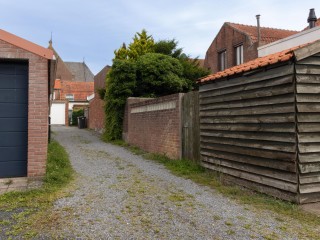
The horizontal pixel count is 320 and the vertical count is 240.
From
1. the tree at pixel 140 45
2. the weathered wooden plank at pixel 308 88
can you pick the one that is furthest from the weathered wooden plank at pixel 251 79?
the tree at pixel 140 45

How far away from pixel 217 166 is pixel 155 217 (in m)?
3.23

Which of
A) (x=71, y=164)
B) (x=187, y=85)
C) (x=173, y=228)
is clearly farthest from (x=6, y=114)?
(x=187, y=85)

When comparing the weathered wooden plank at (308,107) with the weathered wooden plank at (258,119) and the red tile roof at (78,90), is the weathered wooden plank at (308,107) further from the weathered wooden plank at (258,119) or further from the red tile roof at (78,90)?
the red tile roof at (78,90)

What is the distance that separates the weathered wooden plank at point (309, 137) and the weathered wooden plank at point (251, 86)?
934mm

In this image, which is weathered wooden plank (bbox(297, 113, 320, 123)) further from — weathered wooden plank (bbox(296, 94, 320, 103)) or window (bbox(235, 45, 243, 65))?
window (bbox(235, 45, 243, 65))

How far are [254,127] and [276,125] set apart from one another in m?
0.60

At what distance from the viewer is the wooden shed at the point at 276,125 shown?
534 cm

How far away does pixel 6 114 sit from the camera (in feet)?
22.9

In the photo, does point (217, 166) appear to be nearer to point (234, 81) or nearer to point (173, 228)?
point (234, 81)

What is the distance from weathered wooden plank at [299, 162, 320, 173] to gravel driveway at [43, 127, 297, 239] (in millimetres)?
1040

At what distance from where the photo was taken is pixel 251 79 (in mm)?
6426

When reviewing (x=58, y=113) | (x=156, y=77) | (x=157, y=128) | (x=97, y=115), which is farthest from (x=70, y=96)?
(x=157, y=128)

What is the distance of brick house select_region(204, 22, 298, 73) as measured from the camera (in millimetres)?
20317

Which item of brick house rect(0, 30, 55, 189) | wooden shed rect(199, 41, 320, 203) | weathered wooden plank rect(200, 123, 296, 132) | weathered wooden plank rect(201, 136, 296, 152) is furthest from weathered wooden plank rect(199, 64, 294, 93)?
brick house rect(0, 30, 55, 189)
